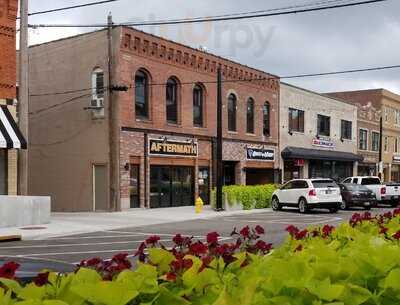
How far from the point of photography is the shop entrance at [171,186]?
29453 millimetres

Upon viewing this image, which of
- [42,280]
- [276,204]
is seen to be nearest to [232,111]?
[276,204]

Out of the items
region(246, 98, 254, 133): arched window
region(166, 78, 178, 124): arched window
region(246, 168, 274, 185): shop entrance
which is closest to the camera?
region(166, 78, 178, 124): arched window

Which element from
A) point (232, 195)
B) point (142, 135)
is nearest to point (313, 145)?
point (232, 195)

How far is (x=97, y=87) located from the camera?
28.1 m

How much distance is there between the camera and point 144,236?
17609 mm

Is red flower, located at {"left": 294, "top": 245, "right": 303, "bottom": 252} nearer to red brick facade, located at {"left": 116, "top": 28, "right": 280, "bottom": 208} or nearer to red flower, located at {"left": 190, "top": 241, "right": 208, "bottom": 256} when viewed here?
red flower, located at {"left": 190, "top": 241, "right": 208, "bottom": 256}

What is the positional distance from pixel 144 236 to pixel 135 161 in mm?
10938

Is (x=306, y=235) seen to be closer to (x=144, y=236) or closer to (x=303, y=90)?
(x=144, y=236)

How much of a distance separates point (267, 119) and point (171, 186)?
11090mm

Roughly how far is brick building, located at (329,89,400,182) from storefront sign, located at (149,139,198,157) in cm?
2579

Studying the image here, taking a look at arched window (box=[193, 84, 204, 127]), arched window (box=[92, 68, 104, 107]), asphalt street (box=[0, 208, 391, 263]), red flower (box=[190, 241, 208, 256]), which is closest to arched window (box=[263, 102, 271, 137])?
arched window (box=[193, 84, 204, 127])

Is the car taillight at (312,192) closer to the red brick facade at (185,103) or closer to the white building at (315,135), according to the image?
the red brick facade at (185,103)

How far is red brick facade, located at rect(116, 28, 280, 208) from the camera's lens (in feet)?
90.9

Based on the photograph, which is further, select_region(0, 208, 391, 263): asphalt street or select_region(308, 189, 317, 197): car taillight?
select_region(308, 189, 317, 197): car taillight
